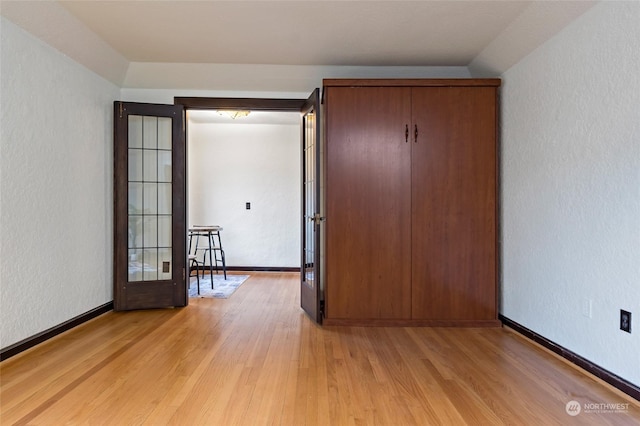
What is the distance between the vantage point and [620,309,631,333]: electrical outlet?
1.93 metres

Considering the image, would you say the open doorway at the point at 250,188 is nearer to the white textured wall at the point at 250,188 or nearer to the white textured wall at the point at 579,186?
the white textured wall at the point at 250,188

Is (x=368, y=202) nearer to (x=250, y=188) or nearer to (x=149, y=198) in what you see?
(x=149, y=198)

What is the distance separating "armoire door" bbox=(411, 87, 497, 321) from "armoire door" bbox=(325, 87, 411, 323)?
106 mm

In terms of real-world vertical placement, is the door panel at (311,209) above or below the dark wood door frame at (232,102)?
below

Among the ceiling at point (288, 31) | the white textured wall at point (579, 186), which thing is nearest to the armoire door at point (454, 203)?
the white textured wall at point (579, 186)

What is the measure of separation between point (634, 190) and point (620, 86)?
1.92 feet

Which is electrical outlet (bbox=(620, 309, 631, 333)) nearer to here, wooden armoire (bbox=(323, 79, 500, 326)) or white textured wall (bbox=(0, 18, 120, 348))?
wooden armoire (bbox=(323, 79, 500, 326))

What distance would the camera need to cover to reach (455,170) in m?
3.09

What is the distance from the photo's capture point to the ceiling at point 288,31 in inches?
96.2

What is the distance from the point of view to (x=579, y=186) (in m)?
2.27

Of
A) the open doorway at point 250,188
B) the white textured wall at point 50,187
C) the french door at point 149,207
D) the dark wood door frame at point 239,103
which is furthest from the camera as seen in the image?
the open doorway at point 250,188

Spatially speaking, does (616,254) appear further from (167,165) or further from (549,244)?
(167,165)

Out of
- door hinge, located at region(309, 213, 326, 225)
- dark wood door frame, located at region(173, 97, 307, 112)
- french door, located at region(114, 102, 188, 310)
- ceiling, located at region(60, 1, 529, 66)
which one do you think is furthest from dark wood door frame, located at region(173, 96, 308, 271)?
door hinge, located at region(309, 213, 326, 225)

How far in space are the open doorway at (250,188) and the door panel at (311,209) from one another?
2188 mm
